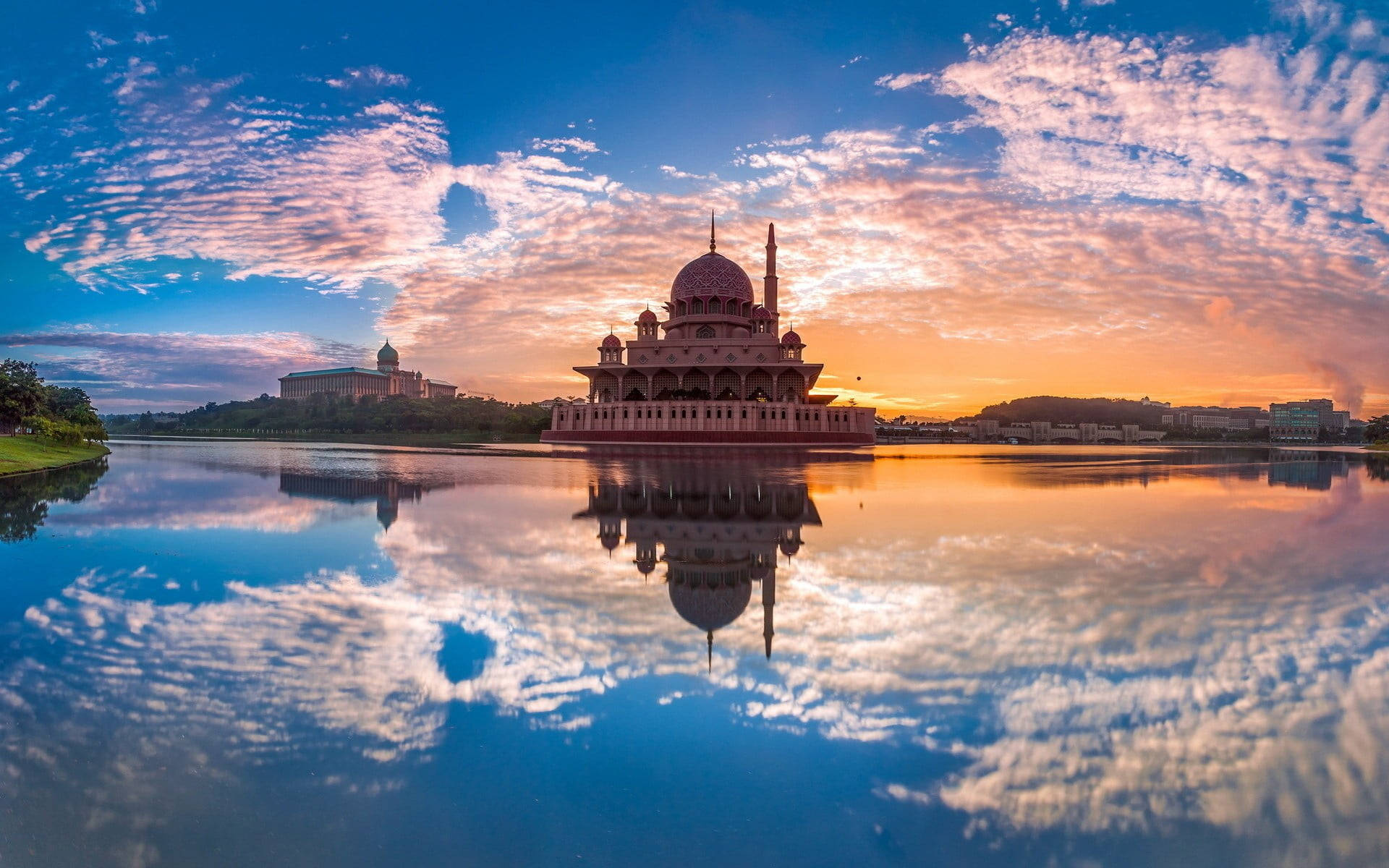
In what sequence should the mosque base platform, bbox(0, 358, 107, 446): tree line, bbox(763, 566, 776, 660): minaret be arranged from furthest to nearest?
the mosque base platform → bbox(0, 358, 107, 446): tree line → bbox(763, 566, 776, 660): minaret

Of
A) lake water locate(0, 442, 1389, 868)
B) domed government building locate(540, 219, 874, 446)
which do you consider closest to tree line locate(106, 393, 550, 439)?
domed government building locate(540, 219, 874, 446)

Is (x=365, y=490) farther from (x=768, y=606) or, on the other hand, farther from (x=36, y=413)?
(x=36, y=413)

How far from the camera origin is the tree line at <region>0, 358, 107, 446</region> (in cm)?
4076

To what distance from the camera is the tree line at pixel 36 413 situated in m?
40.8

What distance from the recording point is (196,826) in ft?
13.0

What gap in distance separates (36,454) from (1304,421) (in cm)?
21404

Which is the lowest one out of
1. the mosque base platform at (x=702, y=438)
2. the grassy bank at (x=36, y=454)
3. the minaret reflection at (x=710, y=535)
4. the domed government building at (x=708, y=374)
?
the minaret reflection at (x=710, y=535)

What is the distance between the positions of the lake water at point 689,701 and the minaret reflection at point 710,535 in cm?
12

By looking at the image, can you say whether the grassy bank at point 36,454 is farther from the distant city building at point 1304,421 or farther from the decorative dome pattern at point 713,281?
the distant city building at point 1304,421

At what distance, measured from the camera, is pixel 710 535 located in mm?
12789

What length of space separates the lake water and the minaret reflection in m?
0.12

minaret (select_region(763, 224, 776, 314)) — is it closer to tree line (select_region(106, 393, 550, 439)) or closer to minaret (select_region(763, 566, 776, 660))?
tree line (select_region(106, 393, 550, 439))

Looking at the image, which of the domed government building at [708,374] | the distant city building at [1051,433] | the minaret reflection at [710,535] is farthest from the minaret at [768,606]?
the distant city building at [1051,433]

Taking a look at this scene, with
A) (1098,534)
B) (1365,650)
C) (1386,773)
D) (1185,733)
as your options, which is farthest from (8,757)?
(1098,534)
